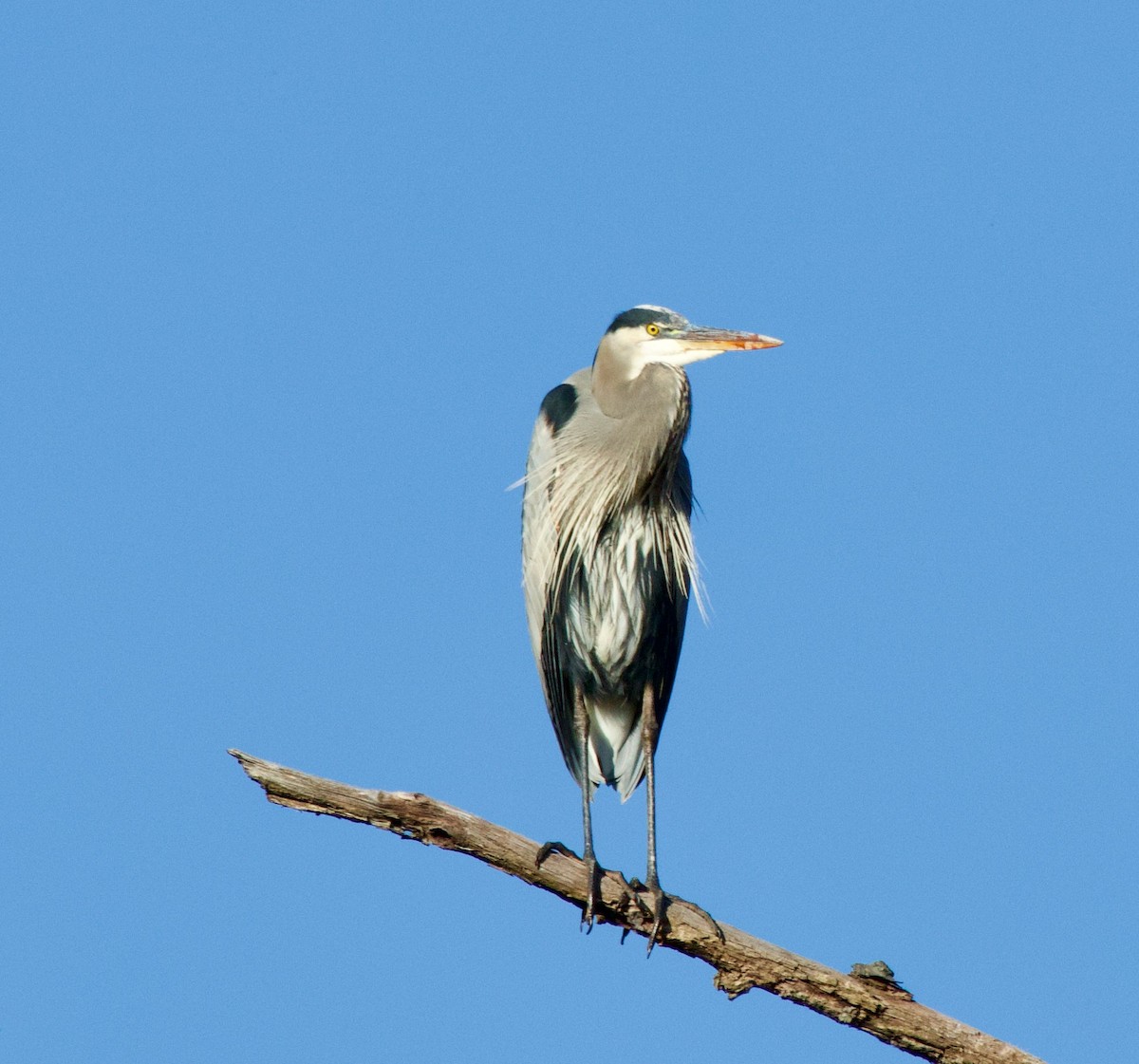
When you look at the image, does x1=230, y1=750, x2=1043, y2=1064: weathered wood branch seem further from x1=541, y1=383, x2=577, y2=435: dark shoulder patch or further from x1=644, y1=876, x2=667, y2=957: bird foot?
x1=541, y1=383, x2=577, y2=435: dark shoulder patch

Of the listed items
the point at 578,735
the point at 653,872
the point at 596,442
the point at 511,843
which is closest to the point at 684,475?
the point at 596,442

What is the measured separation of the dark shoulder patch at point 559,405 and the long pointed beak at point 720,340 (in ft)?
2.03

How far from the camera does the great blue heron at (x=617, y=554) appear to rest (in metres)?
5.80

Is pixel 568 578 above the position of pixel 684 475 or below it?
below

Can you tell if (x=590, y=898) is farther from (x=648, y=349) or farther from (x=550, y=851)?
(x=648, y=349)

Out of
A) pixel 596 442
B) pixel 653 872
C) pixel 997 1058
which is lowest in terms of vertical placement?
pixel 997 1058

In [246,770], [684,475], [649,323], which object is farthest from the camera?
[684,475]

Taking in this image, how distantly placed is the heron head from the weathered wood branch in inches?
78.1

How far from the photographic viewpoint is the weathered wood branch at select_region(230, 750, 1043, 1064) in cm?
423

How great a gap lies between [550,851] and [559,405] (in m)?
2.05

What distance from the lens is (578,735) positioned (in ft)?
19.5

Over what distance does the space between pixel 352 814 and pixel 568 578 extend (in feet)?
6.03

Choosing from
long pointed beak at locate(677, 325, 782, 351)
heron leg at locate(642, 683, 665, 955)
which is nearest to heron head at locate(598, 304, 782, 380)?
long pointed beak at locate(677, 325, 782, 351)

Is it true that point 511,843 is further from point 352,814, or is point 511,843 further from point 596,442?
point 596,442
